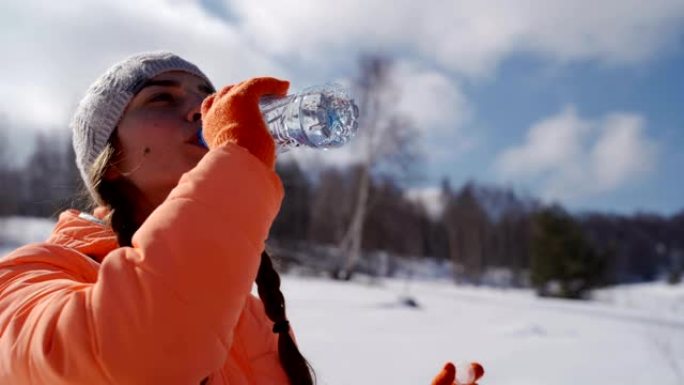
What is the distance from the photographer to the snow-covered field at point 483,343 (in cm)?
420

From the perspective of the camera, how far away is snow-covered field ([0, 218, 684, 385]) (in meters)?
4.20

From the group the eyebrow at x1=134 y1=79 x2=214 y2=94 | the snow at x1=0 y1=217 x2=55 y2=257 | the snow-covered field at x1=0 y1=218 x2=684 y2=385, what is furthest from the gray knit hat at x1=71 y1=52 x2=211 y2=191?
the snow at x1=0 y1=217 x2=55 y2=257

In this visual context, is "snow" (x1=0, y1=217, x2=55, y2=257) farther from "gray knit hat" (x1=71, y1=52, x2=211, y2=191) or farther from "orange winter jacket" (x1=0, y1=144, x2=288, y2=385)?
"orange winter jacket" (x1=0, y1=144, x2=288, y2=385)

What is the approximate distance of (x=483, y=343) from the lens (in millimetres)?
5508

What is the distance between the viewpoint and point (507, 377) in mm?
4121

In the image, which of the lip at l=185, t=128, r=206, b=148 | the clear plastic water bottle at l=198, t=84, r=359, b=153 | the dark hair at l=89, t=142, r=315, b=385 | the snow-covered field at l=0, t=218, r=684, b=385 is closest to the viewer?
the clear plastic water bottle at l=198, t=84, r=359, b=153

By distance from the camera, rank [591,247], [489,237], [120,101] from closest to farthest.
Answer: [120,101]
[591,247]
[489,237]

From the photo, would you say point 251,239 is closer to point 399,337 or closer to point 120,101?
point 120,101

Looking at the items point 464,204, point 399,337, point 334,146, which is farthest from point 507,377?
point 464,204

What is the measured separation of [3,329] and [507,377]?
4017 mm

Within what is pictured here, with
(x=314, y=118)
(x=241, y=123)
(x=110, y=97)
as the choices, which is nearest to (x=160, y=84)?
(x=110, y=97)

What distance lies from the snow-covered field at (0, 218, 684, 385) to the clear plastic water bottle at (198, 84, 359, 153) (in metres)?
2.76

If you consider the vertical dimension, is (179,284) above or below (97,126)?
below

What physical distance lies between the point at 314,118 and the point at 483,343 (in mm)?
4956
